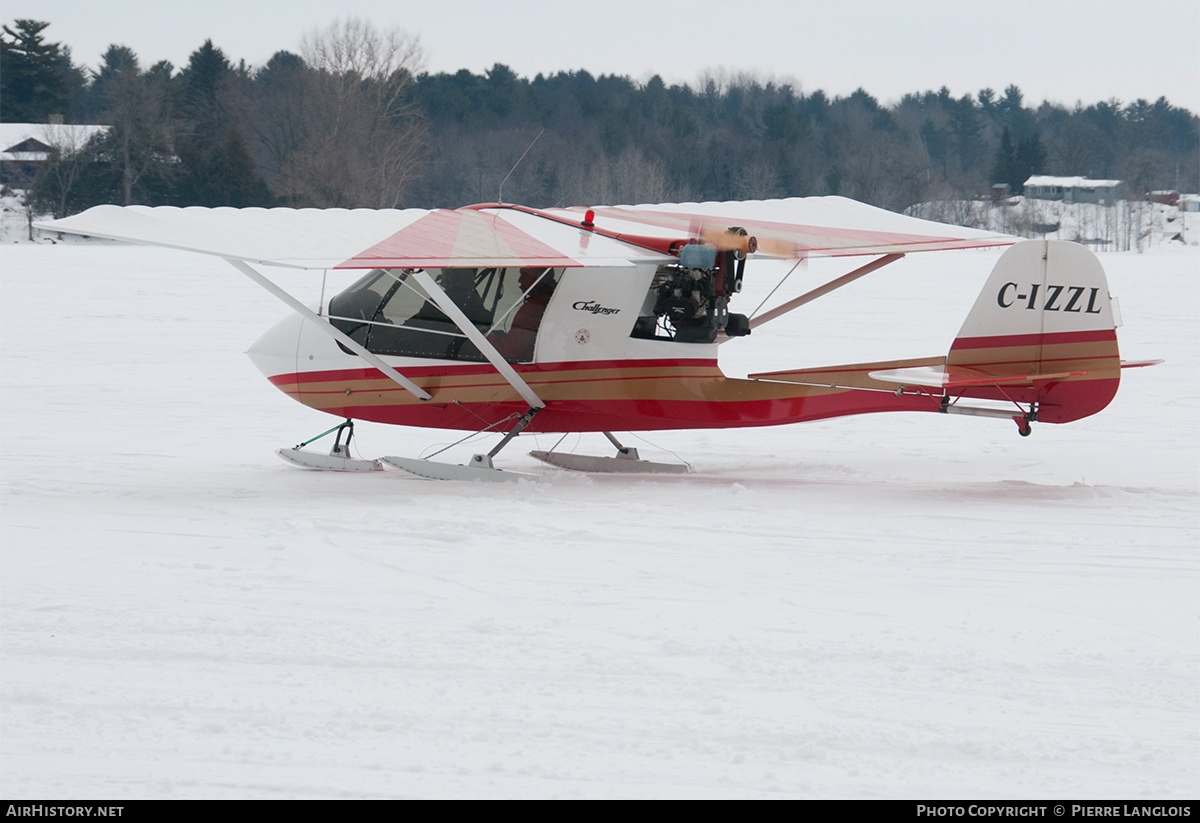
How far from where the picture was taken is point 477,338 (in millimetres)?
8109

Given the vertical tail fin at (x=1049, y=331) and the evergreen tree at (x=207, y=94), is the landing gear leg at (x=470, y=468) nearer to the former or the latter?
the vertical tail fin at (x=1049, y=331)

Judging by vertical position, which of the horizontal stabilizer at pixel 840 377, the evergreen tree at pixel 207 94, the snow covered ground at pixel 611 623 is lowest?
the snow covered ground at pixel 611 623

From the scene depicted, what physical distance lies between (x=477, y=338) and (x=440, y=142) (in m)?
57.3

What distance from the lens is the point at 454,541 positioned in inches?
263

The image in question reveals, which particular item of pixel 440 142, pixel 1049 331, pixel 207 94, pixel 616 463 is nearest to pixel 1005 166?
pixel 440 142

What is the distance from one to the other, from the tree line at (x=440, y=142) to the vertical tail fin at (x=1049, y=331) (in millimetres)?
41067

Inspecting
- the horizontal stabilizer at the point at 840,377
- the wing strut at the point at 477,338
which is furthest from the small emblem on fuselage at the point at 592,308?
the horizontal stabilizer at the point at 840,377

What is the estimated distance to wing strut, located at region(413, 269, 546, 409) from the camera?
7852 mm

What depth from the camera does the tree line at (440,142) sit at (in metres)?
51.0

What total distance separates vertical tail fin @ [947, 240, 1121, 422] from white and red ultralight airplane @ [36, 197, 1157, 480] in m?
0.01

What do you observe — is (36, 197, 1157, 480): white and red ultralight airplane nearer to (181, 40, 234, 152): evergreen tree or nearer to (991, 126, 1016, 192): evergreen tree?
(181, 40, 234, 152): evergreen tree

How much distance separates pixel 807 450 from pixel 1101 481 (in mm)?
2452

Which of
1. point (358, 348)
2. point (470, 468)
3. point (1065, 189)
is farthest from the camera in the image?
point (1065, 189)

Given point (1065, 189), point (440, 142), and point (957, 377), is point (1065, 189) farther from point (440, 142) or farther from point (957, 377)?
point (957, 377)
